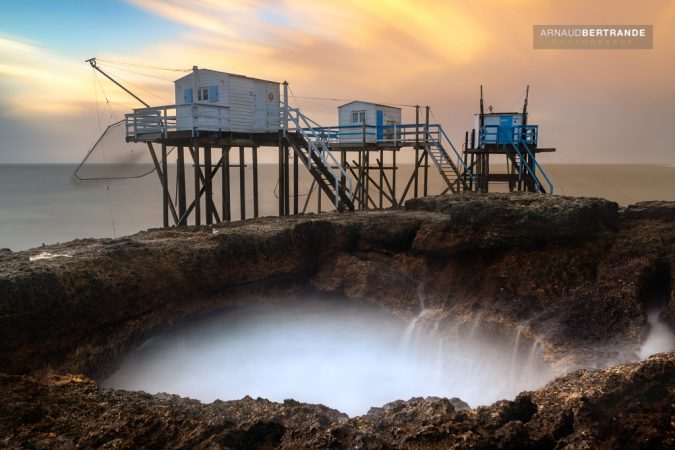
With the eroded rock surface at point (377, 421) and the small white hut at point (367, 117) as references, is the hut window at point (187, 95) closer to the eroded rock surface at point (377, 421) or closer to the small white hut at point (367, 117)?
the small white hut at point (367, 117)

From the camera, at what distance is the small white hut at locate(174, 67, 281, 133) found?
2105 cm

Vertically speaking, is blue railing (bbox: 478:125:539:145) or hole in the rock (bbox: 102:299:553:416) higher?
blue railing (bbox: 478:125:539:145)

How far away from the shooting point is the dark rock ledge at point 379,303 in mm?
6113

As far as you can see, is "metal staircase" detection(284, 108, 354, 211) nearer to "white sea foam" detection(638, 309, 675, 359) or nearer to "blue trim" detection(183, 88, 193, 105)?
"blue trim" detection(183, 88, 193, 105)

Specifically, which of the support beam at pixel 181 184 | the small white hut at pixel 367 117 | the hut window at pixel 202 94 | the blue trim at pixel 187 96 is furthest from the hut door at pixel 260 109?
the small white hut at pixel 367 117

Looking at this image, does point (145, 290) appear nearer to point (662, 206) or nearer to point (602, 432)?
point (602, 432)

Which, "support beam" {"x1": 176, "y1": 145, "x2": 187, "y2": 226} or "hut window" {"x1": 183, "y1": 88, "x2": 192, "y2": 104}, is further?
"hut window" {"x1": 183, "y1": 88, "x2": 192, "y2": 104}

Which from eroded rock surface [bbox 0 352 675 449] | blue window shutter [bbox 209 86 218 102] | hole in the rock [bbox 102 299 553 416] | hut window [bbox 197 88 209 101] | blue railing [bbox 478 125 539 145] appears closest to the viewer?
eroded rock surface [bbox 0 352 675 449]

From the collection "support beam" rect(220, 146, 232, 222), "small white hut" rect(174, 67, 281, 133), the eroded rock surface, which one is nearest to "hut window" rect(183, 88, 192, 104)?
"small white hut" rect(174, 67, 281, 133)

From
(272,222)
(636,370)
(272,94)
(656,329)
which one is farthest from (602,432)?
(272,94)

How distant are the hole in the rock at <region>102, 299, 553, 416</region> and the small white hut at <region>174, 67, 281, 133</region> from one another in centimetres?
923

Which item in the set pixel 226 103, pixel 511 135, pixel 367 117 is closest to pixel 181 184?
pixel 226 103

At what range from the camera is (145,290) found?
1256 centimetres

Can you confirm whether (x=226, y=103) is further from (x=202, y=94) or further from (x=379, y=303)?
(x=379, y=303)
